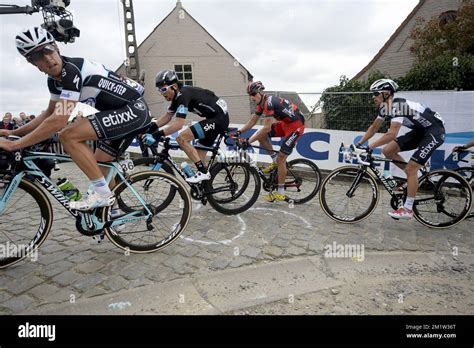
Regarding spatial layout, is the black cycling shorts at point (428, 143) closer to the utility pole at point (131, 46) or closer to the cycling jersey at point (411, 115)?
the cycling jersey at point (411, 115)

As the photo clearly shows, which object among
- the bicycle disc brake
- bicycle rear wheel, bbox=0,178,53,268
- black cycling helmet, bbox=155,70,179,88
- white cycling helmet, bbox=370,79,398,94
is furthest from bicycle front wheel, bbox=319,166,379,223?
bicycle rear wheel, bbox=0,178,53,268

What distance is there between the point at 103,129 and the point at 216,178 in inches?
85.3

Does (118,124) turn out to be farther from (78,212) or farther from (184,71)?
(184,71)

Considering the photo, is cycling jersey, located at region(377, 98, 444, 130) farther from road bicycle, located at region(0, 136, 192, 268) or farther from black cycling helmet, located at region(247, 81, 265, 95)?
Answer: road bicycle, located at region(0, 136, 192, 268)

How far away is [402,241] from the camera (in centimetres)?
400

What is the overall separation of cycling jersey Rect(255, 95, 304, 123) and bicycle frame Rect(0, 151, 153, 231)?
2747 mm

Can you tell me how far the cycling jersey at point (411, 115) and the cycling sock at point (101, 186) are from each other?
3.97 m

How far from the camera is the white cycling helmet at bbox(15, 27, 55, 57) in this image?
248cm

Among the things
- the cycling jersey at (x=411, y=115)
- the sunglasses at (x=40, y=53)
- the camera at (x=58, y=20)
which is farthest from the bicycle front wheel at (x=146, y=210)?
the camera at (x=58, y=20)

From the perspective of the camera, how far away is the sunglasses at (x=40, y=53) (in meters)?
2.57

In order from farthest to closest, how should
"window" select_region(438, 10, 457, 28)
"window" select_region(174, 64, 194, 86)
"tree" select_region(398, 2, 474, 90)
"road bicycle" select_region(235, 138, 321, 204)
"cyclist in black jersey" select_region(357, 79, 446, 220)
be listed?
"window" select_region(174, 64, 194, 86) < "window" select_region(438, 10, 457, 28) < "tree" select_region(398, 2, 474, 90) < "road bicycle" select_region(235, 138, 321, 204) < "cyclist in black jersey" select_region(357, 79, 446, 220)

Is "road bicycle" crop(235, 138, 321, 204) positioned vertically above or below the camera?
below
